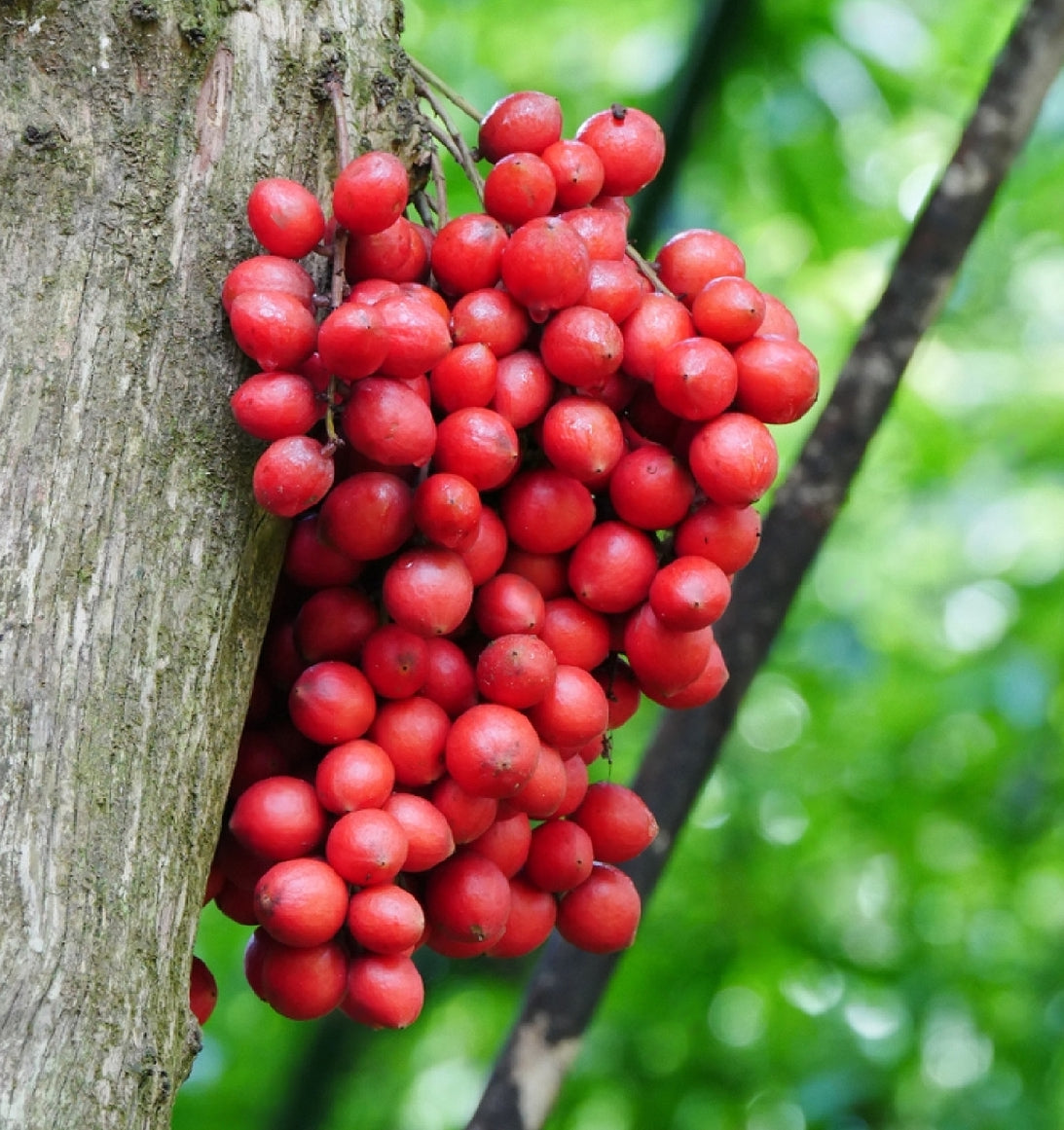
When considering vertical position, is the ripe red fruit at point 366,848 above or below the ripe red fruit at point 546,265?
below

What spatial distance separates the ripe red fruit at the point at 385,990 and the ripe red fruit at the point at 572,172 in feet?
2.79

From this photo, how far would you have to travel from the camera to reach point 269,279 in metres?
1.26

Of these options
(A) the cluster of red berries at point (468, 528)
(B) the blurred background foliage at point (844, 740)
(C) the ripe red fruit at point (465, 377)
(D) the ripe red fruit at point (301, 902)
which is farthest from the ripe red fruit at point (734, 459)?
(B) the blurred background foliage at point (844, 740)

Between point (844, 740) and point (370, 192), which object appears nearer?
point (370, 192)

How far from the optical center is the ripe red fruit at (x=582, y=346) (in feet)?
4.36

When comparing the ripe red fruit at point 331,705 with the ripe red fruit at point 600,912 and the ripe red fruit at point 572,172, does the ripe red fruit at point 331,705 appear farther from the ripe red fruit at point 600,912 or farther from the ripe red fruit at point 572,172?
the ripe red fruit at point 572,172

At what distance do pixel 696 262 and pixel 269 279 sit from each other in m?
0.51

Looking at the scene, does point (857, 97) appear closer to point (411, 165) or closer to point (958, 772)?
point (958, 772)

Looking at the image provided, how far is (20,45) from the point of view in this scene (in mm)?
1287

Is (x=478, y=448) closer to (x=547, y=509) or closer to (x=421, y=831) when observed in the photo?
(x=547, y=509)

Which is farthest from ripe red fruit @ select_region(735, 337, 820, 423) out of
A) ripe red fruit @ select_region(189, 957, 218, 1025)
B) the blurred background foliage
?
the blurred background foliage

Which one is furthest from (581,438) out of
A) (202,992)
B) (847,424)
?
(847,424)

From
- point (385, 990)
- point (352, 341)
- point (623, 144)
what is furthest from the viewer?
point (623, 144)

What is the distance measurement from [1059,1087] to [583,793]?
10.4 feet
